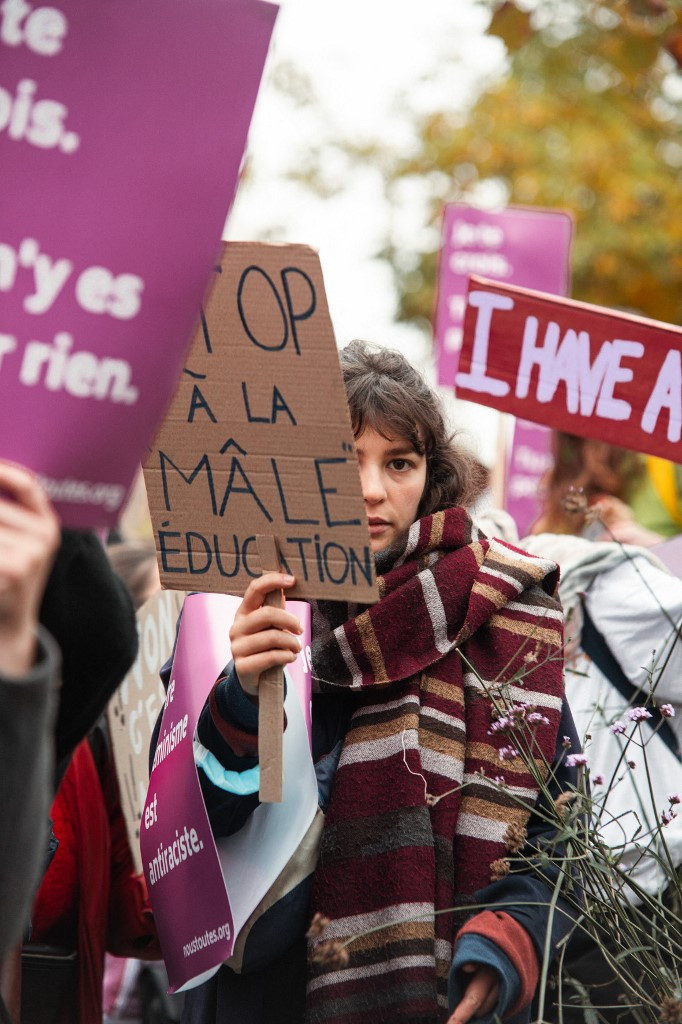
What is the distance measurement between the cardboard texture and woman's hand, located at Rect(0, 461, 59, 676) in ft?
1.87

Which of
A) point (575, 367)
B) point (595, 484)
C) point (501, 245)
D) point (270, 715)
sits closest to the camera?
point (270, 715)

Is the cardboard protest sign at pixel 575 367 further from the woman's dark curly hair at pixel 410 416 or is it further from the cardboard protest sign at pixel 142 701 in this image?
the cardboard protest sign at pixel 142 701

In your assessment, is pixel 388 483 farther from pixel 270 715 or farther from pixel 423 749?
pixel 270 715

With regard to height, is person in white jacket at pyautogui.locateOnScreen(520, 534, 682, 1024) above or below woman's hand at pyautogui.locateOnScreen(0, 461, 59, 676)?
below

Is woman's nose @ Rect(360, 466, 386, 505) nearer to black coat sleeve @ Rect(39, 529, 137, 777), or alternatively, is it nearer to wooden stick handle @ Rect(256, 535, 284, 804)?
wooden stick handle @ Rect(256, 535, 284, 804)

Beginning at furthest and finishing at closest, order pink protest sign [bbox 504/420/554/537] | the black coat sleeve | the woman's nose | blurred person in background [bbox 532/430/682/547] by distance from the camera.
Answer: pink protest sign [bbox 504/420/554/537], blurred person in background [bbox 532/430/682/547], the woman's nose, the black coat sleeve

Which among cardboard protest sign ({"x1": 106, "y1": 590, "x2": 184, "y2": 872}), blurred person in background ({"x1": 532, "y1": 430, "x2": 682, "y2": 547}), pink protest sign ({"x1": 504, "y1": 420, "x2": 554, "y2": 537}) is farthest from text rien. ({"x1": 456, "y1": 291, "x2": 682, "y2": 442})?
pink protest sign ({"x1": 504, "y1": 420, "x2": 554, "y2": 537})

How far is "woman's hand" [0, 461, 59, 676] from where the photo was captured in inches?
48.2

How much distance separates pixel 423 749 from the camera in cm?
206

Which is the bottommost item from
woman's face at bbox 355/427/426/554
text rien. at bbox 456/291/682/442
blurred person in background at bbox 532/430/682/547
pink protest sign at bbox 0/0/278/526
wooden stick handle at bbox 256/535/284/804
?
blurred person in background at bbox 532/430/682/547

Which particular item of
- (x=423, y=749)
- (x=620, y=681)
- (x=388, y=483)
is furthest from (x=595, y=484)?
(x=423, y=749)

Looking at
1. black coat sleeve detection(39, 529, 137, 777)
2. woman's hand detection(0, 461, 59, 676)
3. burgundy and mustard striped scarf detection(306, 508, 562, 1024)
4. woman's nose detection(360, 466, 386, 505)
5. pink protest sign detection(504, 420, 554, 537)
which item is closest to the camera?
woman's hand detection(0, 461, 59, 676)

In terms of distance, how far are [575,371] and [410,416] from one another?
2.09 ft

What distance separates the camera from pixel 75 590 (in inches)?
60.1
